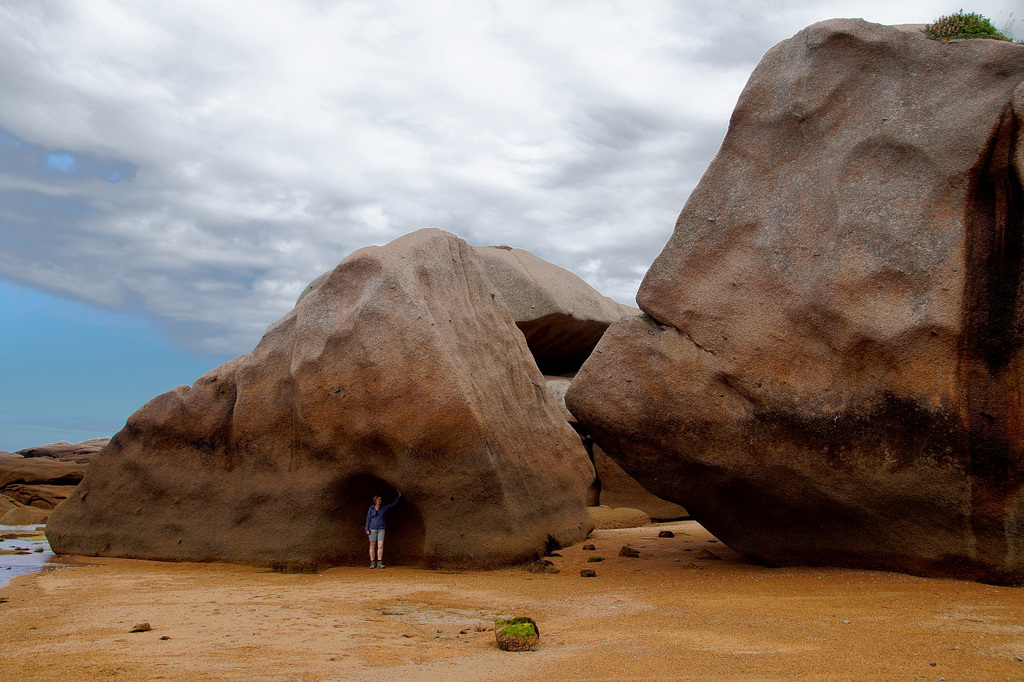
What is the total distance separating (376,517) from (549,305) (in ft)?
29.7

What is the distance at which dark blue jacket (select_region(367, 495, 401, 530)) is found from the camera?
874 centimetres

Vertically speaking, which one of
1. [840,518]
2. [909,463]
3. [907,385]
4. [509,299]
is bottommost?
[840,518]

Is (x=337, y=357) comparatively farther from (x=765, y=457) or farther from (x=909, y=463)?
(x=909, y=463)

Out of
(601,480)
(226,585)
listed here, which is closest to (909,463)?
(226,585)

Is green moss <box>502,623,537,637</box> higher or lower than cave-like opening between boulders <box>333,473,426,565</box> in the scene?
lower

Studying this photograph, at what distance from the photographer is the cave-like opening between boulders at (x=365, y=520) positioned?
8.82 metres

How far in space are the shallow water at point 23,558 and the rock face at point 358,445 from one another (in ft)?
1.27

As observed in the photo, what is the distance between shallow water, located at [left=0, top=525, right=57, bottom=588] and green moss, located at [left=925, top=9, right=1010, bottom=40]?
10.1 metres

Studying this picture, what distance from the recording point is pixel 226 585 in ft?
25.2

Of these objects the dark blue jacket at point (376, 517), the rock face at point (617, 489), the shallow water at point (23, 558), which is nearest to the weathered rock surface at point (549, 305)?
the rock face at point (617, 489)

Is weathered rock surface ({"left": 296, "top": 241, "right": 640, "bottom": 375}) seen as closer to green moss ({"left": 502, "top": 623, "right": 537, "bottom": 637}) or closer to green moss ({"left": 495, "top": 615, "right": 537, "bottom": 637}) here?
green moss ({"left": 495, "top": 615, "right": 537, "bottom": 637})

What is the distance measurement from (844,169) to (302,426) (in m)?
6.04

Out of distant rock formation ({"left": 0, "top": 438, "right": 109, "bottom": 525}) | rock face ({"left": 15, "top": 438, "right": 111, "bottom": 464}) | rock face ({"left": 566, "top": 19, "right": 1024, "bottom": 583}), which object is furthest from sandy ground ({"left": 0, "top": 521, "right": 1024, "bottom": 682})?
rock face ({"left": 15, "top": 438, "right": 111, "bottom": 464})

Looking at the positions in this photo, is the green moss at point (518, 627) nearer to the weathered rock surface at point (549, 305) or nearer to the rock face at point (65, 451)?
the weathered rock surface at point (549, 305)
